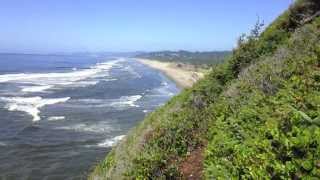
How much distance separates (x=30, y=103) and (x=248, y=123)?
50.2 m

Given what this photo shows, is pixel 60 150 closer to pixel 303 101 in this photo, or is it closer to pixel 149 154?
pixel 149 154

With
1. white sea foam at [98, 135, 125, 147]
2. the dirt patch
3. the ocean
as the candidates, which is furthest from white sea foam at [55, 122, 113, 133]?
the dirt patch

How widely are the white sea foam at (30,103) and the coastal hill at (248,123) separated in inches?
1258

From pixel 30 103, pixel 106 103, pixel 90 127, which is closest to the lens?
pixel 90 127

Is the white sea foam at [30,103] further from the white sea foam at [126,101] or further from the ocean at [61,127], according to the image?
the white sea foam at [126,101]

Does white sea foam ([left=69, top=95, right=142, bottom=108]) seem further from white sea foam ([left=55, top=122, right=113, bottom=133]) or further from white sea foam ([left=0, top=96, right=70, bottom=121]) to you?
white sea foam ([left=55, top=122, right=113, bottom=133])

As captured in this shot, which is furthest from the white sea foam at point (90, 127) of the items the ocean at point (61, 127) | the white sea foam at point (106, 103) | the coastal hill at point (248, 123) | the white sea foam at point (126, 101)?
the coastal hill at point (248, 123)

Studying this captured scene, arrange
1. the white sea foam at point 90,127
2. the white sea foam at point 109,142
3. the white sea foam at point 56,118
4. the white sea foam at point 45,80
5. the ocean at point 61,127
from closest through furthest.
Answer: the ocean at point 61,127, the white sea foam at point 109,142, the white sea foam at point 90,127, the white sea foam at point 56,118, the white sea foam at point 45,80

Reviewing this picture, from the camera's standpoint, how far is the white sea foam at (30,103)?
50.0 meters

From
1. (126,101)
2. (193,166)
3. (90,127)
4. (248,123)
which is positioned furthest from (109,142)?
(248,123)

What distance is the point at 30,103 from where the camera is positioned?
56281 mm

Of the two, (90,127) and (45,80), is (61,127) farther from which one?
(45,80)

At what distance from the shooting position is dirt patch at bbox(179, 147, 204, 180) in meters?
9.74

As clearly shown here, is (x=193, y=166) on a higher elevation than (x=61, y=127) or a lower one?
higher
